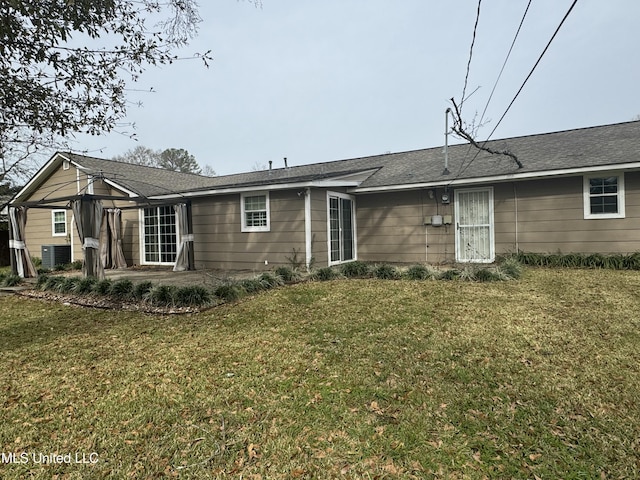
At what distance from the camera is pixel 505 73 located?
730 centimetres

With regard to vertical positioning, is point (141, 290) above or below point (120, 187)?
below

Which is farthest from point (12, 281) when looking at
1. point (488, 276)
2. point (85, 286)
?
point (488, 276)

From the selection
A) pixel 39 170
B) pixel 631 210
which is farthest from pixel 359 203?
pixel 39 170

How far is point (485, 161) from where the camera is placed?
1078 cm

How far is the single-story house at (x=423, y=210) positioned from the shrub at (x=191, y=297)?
3333 mm

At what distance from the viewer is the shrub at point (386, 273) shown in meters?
8.20

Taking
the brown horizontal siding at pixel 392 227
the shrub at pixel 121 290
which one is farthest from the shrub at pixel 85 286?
the brown horizontal siding at pixel 392 227

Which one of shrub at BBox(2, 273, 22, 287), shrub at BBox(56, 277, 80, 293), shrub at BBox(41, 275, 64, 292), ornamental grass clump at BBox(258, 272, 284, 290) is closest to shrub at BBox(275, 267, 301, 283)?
ornamental grass clump at BBox(258, 272, 284, 290)

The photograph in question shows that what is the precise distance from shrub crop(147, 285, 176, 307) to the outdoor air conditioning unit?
979 centimetres

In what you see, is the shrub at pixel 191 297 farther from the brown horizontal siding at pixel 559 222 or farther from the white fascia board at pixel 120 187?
the white fascia board at pixel 120 187

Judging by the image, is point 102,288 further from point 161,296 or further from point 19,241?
point 19,241

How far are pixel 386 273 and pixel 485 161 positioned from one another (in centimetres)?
512

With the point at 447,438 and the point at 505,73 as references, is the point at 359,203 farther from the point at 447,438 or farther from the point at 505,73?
the point at 447,438

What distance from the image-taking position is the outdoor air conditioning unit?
45.3 ft
